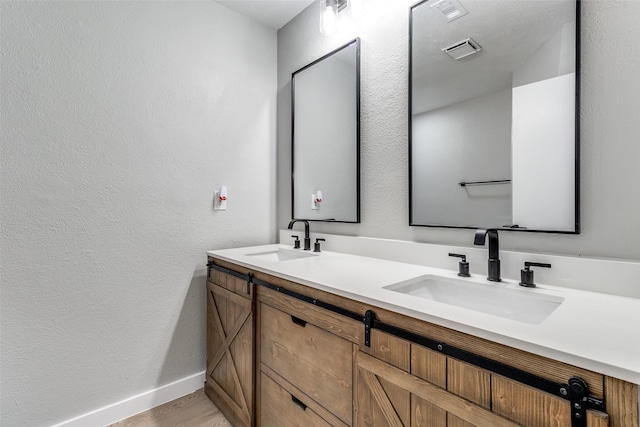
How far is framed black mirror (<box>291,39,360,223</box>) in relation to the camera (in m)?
1.75

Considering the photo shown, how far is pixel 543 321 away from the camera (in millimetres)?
806

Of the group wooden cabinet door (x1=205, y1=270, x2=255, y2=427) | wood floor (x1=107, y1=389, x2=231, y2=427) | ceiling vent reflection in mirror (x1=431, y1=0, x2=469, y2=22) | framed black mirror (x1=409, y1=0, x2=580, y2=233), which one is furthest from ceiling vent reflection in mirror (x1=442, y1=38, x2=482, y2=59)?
wood floor (x1=107, y1=389, x2=231, y2=427)

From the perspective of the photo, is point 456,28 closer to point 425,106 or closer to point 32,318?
point 425,106

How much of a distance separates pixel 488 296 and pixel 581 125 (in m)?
0.65

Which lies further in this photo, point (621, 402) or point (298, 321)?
point (298, 321)

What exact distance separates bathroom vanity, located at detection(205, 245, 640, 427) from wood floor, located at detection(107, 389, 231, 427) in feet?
0.29

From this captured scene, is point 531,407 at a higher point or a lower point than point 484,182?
lower

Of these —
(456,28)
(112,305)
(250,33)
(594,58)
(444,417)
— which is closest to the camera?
(444,417)

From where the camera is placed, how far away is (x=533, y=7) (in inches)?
44.9

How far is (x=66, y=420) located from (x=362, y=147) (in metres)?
2.02

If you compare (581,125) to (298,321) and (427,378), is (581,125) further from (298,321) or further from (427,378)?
(298,321)

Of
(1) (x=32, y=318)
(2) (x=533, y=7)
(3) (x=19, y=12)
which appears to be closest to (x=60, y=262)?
(1) (x=32, y=318)

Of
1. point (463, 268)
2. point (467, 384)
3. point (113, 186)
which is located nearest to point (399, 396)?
point (467, 384)

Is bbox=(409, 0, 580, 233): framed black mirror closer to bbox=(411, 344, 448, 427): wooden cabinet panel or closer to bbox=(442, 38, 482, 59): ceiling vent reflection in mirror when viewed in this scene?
bbox=(442, 38, 482, 59): ceiling vent reflection in mirror
